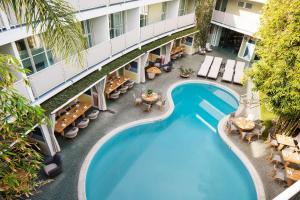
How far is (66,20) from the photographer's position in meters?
5.90

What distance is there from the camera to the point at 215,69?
75.1 feet

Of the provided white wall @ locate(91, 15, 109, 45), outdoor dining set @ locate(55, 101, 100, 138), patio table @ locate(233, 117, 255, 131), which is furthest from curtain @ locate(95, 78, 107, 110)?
patio table @ locate(233, 117, 255, 131)

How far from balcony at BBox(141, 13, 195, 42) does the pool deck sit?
4536mm

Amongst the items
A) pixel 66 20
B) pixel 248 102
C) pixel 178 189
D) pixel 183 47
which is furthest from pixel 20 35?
pixel 183 47

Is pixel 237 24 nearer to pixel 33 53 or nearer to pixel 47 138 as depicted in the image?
pixel 33 53

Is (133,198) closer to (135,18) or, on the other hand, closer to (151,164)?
(151,164)

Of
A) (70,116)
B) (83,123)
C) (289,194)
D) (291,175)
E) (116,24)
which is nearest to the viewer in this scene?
(289,194)

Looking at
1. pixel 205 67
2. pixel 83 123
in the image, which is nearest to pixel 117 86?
pixel 83 123

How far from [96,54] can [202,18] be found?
52.8 ft

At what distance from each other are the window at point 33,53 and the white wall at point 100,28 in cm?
349

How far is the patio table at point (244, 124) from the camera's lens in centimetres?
1477

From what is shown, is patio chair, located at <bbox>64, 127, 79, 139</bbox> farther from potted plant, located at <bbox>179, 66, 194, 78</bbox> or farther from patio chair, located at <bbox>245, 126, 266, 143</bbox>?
potted plant, located at <bbox>179, 66, 194, 78</bbox>

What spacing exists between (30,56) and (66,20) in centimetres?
647

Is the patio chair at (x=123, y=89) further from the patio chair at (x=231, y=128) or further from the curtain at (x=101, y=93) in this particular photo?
the patio chair at (x=231, y=128)
